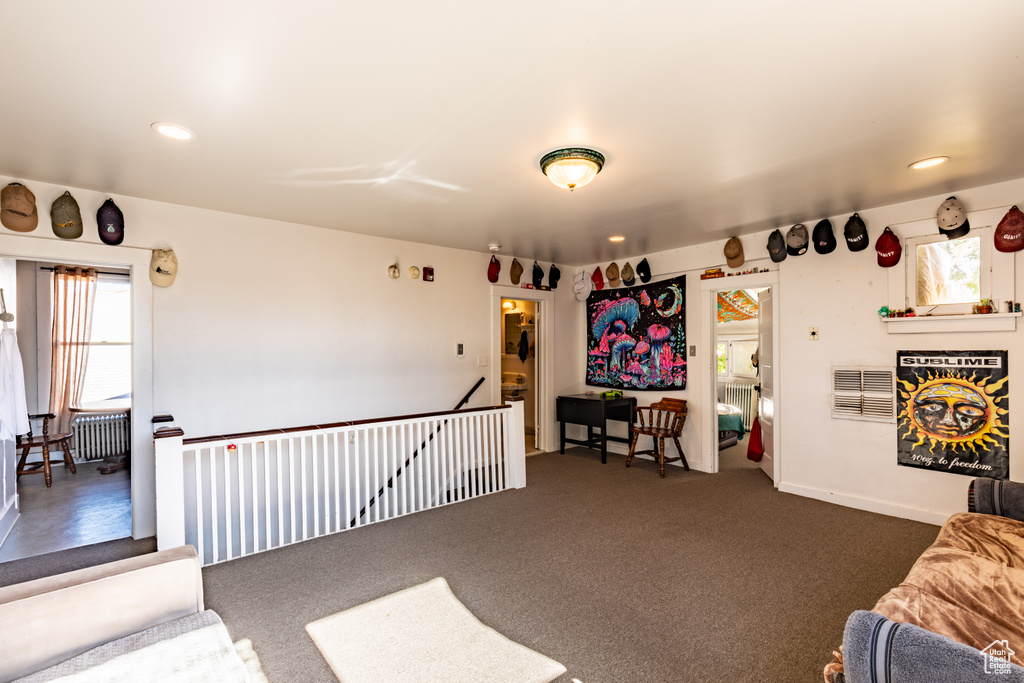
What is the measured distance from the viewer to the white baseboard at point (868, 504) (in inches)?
142

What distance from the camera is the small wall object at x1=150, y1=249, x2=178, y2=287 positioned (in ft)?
11.6

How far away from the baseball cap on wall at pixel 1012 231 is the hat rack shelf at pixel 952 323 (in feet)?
1.54

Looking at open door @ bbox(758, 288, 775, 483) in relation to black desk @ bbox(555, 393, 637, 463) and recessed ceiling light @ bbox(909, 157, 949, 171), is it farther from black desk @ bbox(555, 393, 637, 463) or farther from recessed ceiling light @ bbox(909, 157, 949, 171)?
recessed ceiling light @ bbox(909, 157, 949, 171)

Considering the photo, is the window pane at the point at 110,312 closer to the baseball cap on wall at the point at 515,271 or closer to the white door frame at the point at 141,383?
the white door frame at the point at 141,383

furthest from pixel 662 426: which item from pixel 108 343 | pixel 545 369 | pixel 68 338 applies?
pixel 68 338

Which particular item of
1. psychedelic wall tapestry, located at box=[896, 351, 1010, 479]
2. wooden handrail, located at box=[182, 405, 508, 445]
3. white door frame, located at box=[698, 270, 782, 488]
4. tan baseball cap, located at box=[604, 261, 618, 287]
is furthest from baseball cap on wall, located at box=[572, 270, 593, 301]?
psychedelic wall tapestry, located at box=[896, 351, 1010, 479]

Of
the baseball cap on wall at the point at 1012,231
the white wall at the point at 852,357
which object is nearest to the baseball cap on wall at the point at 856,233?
the white wall at the point at 852,357

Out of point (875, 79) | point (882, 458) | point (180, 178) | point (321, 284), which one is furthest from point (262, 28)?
point (882, 458)

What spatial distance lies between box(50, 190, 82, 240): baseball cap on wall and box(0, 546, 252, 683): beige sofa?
8.80 ft

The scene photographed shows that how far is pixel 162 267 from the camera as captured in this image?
356cm

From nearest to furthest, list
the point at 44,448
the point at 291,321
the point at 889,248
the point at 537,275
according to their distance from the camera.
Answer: the point at 889,248, the point at 291,321, the point at 44,448, the point at 537,275

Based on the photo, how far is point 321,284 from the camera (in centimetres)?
437

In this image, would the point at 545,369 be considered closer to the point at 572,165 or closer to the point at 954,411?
the point at 572,165

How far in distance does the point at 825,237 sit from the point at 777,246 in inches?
15.8
